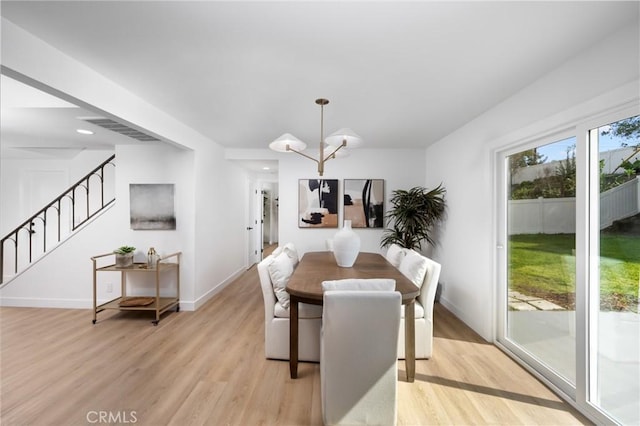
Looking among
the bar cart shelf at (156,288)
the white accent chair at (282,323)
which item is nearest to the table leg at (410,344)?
the white accent chair at (282,323)

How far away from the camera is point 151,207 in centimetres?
357

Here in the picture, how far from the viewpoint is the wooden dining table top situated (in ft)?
6.24

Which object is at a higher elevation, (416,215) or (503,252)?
(416,215)

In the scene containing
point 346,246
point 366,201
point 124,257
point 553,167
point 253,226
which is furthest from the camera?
point 253,226

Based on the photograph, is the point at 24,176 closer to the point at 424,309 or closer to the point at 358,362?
the point at 358,362

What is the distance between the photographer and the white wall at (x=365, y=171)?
4430 mm

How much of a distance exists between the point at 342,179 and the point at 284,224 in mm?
1247

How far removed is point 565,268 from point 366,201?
2720 mm

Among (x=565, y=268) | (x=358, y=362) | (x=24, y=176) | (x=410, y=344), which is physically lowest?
(x=410, y=344)

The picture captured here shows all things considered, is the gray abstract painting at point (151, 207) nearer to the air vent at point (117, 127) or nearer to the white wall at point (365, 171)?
the air vent at point (117, 127)

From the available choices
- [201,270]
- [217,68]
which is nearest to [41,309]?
[201,270]

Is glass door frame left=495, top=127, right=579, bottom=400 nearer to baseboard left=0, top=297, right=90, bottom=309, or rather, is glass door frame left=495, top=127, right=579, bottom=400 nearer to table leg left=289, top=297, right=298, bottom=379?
table leg left=289, top=297, right=298, bottom=379

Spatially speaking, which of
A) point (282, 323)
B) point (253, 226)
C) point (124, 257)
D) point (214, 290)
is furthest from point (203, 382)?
point (253, 226)

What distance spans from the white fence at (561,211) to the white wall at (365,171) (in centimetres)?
199
